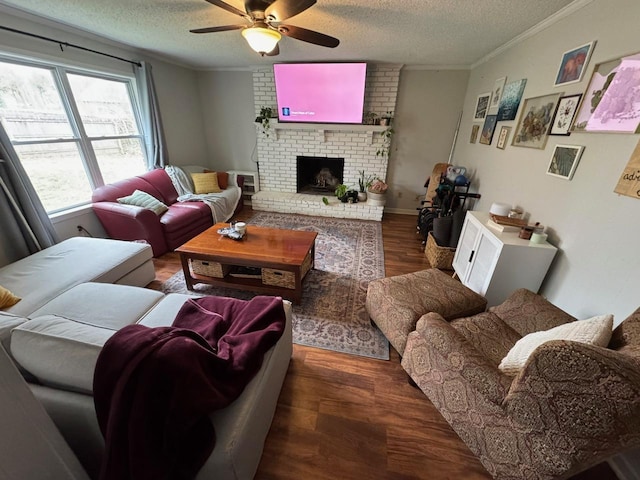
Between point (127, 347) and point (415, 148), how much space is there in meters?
4.32

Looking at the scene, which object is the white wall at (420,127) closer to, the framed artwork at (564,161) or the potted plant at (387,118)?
the potted plant at (387,118)

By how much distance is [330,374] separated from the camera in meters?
1.58

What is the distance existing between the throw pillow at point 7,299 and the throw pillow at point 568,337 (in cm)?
263

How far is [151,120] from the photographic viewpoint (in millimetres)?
3475

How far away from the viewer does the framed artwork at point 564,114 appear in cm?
167

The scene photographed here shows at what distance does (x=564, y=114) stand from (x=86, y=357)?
2911 mm

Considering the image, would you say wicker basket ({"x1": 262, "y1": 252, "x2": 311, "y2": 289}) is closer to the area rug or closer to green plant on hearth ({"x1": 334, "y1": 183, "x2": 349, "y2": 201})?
the area rug

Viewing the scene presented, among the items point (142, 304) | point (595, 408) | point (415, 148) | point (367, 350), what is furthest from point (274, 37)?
point (415, 148)

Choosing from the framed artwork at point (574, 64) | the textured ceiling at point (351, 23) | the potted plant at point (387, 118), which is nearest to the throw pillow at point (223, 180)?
the textured ceiling at point (351, 23)

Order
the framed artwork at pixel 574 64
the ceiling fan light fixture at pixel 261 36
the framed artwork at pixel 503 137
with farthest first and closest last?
the framed artwork at pixel 503 137 → the ceiling fan light fixture at pixel 261 36 → the framed artwork at pixel 574 64

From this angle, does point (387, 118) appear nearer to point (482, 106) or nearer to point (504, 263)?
point (482, 106)

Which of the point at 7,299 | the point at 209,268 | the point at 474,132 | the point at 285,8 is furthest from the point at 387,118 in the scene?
the point at 7,299

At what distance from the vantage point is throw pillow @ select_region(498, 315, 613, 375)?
98 centimetres

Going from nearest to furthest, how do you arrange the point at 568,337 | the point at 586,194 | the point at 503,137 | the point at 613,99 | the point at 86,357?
the point at 86,357 → the point at 568,337 → the point at 613,99 → the point at 586,194 → the point at 503,137
